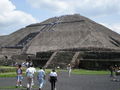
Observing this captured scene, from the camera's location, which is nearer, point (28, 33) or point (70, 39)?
point (70, 39)

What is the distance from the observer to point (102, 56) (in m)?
51.5

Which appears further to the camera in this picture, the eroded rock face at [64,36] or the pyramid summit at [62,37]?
the eroded rock face at [64,36]

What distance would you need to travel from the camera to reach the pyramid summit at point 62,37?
7444 cm

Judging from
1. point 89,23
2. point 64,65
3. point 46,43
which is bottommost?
point 64,65

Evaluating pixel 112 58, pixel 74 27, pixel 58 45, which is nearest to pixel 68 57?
pixel 112 58

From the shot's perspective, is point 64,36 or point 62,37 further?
point 64,36

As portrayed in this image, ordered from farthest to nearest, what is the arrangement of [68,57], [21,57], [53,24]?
[53,24] < [21,57] < [68,57]

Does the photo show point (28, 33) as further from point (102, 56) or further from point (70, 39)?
point (102, 56)

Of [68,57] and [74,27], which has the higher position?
[74,27]

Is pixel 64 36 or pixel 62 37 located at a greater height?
pixel 64 36

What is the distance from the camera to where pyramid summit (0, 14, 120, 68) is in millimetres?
74438

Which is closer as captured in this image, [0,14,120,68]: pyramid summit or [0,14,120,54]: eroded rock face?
[0,14,120,68]: pyramid summit

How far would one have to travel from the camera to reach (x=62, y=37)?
8319 cm

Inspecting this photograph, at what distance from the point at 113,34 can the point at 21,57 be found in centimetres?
3729
